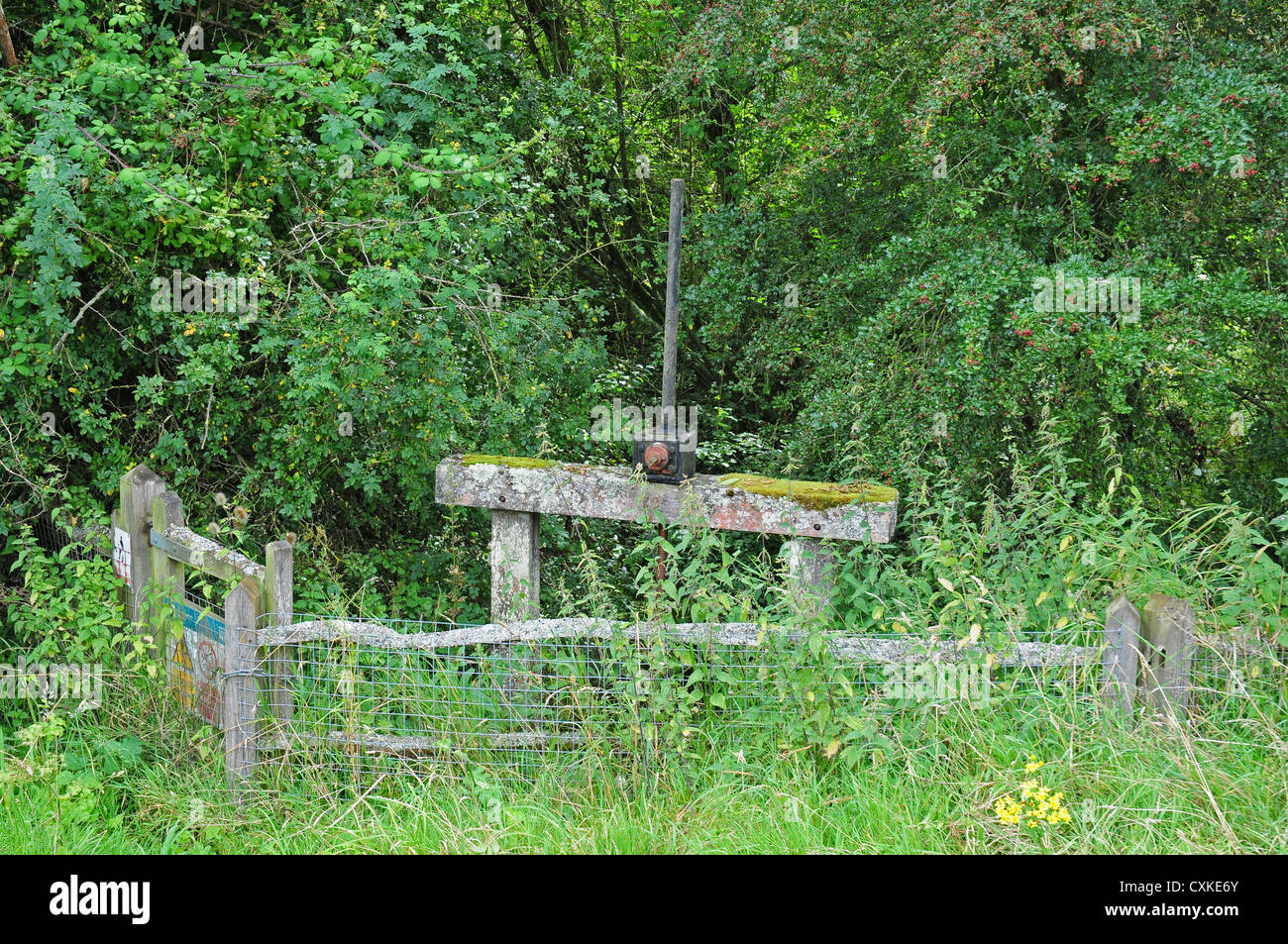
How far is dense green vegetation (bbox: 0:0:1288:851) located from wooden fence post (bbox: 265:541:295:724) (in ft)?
Result: 1.58

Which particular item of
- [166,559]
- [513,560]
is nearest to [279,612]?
[166,559]

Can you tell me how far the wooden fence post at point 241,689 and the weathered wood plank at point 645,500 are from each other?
1491 mm

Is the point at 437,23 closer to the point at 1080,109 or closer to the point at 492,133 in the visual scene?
the point at 492,133

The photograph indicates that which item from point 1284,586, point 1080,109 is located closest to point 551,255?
point 1080,109

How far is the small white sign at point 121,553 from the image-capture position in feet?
18.8

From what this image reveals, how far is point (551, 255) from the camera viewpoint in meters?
9.66

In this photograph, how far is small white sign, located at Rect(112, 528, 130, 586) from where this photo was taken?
18.8 ft

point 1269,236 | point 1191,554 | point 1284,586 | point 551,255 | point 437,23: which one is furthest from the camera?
point 551,255

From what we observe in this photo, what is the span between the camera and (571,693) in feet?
14.7

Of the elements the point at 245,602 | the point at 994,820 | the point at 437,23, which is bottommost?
the point at 994,820

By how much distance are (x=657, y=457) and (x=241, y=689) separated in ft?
7.44

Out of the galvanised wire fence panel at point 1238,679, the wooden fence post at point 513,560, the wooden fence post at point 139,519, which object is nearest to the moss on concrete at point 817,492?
the wooden fence post at point 513,560

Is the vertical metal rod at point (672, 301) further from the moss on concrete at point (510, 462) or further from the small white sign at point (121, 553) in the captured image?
the small white sign at point (121, 553)

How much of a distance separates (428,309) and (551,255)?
3.21 meters
